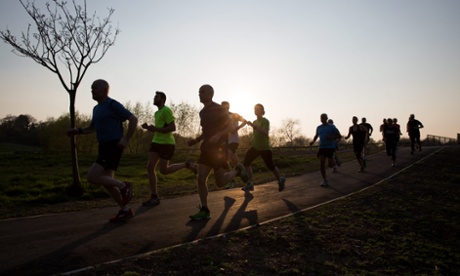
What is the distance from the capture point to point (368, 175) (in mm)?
12938

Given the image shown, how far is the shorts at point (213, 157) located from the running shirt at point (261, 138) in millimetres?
3341

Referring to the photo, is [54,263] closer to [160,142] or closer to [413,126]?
[160,142]

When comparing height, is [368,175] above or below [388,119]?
below

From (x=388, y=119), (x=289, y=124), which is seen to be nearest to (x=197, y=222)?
(x=388, y=119)

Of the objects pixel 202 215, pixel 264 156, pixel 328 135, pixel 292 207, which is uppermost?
pixel 328 135

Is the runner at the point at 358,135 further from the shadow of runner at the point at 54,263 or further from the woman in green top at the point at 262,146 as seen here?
the shadow of runner at the point at 54,263

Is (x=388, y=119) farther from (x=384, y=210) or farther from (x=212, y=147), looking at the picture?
(x=212, y=147)

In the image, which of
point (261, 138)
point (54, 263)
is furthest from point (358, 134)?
point (54, 263)

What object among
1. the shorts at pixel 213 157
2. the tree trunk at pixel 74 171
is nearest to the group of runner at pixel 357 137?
the shorts at pixel 213 157

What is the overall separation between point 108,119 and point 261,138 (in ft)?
15.5

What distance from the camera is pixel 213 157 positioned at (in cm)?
584

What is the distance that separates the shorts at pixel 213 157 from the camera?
19.1 ft

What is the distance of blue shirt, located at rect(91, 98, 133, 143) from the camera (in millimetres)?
5613

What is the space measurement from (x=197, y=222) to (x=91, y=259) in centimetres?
219
